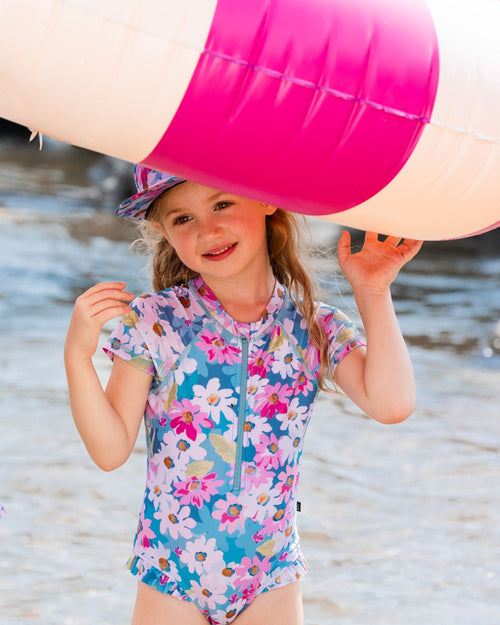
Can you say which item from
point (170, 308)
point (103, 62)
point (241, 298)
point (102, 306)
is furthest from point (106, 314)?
point (103, 62)

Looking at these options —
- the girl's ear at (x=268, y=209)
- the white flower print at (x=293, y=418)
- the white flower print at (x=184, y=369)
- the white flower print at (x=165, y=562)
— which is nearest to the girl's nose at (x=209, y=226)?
the girl's ear at (x=268, y=209)

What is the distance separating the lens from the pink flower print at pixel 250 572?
164 centimetres

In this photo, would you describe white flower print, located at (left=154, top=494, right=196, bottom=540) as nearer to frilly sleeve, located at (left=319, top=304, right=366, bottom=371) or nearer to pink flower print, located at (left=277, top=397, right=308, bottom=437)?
pink flower print, located at (left=277, top=397, right=308, bottom=437)

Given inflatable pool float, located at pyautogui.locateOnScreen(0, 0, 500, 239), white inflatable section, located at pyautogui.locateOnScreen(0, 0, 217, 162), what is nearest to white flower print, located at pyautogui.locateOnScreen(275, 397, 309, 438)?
inflatable pool float, located at pyautogui.locateOnScreen(0, 0, 500, 239)

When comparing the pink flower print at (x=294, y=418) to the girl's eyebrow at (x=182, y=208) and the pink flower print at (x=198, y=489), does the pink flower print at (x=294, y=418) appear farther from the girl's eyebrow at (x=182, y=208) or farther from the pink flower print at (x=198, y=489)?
the girl's eyebrow at (x=182, y=208)

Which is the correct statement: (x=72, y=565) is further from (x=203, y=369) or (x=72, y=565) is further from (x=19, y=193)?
(x=19, y=193)

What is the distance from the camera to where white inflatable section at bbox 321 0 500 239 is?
1298mm

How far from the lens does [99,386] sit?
5.05 feet

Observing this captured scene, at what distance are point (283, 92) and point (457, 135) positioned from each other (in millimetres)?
257

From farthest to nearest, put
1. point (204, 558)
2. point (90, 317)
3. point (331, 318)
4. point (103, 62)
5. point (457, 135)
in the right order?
point (331, 318), point (204, 558), point (90, 317), point (457, 135), point (103, 62)

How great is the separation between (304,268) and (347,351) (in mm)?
198

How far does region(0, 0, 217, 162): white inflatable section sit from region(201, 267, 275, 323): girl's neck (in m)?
0.54

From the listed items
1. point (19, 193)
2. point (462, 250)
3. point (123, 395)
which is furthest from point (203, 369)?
point (19, 193)

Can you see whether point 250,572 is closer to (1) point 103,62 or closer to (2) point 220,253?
(2) point 220,253
